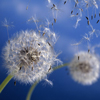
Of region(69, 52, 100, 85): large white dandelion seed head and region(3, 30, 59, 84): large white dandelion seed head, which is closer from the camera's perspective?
region(3, 30, 59, 84): large white dandelion seed head

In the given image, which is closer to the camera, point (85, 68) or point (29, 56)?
point (29, 56)

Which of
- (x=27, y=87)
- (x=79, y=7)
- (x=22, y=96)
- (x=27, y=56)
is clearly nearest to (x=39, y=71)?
(x=27, y=56)

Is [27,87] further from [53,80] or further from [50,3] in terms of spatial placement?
[50,3]

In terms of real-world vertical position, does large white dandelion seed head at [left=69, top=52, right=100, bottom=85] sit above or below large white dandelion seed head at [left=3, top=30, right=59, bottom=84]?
above

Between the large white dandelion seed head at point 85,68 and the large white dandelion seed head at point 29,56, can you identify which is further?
the large white dandelion seed head at point 85,68

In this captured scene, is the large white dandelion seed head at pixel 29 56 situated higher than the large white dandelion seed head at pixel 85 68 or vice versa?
the large white dandelion seed head at pixel 85 68
